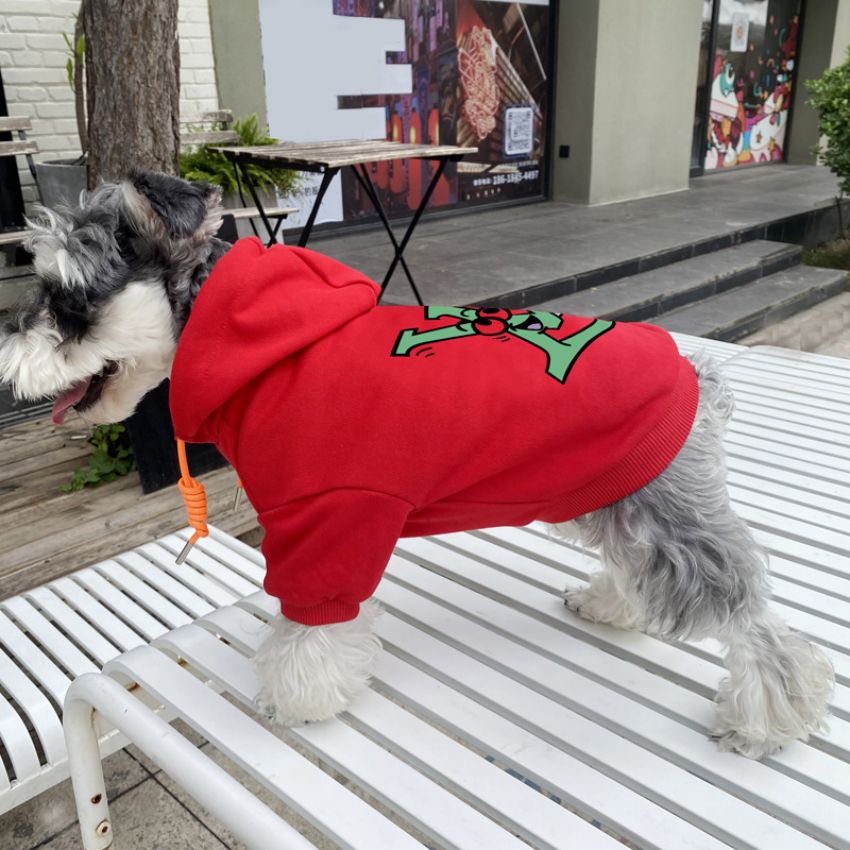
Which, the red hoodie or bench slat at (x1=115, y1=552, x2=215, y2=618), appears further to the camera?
bench slat at (x1=115, y1=552, x2=215, y2=618)

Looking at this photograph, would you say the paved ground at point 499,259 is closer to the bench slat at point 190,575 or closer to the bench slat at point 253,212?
the bench slat at point 190,575

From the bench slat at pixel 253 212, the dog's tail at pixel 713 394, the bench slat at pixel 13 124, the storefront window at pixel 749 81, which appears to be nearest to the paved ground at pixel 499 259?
the bench slat at pixel 253 212

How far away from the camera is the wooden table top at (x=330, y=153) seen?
4.03m

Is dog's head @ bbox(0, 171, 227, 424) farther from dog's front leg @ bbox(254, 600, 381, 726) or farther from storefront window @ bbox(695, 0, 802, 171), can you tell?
storefront window @ bbox(695, 0, 802, 171)

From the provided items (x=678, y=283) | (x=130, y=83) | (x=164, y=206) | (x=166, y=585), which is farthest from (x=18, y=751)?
(x=678, y=283)

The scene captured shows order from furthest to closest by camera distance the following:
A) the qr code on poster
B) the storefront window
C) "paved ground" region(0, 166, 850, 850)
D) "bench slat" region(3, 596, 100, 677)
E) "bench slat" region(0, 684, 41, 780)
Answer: the storefront window
the qr code on poster
"paved ground" region(0, 166, 850, 850)
"bench slat" region(3, 596, 100, 677)
"bench slat" region(0, 684, 41, 780)

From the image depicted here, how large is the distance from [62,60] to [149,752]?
4.99 m

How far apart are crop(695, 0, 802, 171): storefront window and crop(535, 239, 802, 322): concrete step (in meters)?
5.58

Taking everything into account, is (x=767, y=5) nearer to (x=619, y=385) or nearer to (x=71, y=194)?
(x=71, y=194)

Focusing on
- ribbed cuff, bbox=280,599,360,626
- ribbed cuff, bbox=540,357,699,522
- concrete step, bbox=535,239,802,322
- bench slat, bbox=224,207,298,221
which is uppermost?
bench slat, bbox=224,207,298,221

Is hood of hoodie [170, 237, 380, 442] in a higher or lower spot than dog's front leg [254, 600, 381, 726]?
higher

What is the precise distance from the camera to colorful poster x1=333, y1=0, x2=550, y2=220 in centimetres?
809

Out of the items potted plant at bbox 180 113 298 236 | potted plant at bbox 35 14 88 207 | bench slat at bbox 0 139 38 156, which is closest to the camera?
potted plant at bbox 35 14 88 207

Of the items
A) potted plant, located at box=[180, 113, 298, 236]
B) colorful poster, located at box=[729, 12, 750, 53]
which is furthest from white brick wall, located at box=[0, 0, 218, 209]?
colorful poster, located at box=[729, 12, 750, 53]
